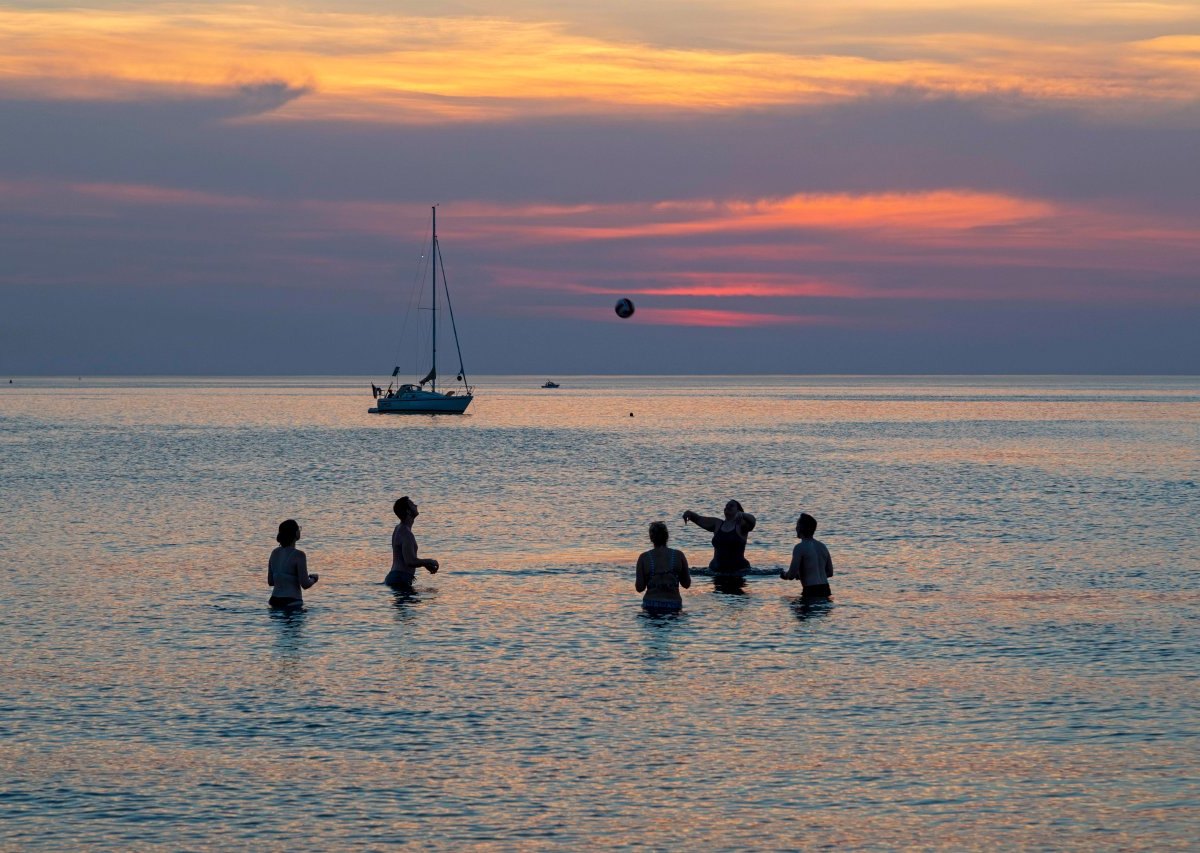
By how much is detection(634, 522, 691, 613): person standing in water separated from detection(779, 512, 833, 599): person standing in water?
241 cm

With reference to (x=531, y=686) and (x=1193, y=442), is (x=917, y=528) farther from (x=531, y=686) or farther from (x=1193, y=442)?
(x=1193, y=442)

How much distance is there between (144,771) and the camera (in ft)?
52.9

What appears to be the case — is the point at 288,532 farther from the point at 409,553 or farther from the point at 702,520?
the point at 702,520

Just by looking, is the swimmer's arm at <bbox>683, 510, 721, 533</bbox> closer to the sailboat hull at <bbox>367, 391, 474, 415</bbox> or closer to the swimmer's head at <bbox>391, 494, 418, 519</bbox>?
the swimmer's head at <bbox>391, 494, 418, 519</bbox>

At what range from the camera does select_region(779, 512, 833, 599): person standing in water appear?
2814cm

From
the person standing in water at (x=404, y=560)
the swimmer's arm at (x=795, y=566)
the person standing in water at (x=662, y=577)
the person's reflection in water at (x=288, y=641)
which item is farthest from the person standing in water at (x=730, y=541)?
the person's reflection in water at (x=288, y=641)

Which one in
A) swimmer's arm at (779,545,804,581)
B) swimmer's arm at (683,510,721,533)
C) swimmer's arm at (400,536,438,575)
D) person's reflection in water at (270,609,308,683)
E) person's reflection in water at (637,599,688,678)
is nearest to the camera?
person's reflection in water at (270,609,308,683)

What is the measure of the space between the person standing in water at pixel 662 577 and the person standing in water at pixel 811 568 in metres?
2.41

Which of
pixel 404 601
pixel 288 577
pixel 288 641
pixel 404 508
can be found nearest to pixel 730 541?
pixel 404 601

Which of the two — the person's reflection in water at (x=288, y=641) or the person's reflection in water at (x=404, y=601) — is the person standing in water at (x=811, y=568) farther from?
the person's reflection in water at (x=288, y=641)

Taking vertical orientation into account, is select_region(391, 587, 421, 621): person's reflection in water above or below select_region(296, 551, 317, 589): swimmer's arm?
below

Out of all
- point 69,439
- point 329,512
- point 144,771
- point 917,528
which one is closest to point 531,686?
point 144,771

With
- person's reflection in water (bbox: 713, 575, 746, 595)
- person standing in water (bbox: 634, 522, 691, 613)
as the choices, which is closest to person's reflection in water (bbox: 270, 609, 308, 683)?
person standing in water (bbox: 634, 522, 691, 613)

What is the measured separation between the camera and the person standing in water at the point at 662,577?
85.1ft
